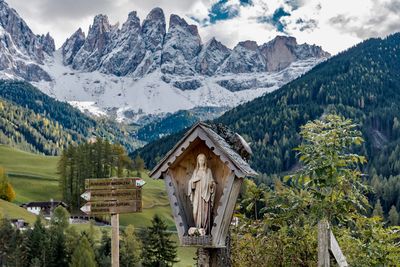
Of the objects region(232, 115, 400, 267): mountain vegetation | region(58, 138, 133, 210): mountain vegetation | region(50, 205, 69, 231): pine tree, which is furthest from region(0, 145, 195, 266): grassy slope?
region(232, 115, 400, 267): mountain vegetation

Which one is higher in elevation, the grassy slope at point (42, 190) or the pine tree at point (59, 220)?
the grassy slope at point (42, 190)

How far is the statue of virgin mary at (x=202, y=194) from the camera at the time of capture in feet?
31.1

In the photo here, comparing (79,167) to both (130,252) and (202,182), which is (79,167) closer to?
(130,252)

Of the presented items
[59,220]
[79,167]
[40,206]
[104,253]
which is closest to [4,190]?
[40,206]

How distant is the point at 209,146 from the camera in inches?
374

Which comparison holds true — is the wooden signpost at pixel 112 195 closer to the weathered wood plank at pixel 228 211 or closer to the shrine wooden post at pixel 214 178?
the shrine wooden post at pixel 214 178

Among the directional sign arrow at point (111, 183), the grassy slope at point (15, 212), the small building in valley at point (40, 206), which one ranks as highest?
the small building in valley at point (40, 206)

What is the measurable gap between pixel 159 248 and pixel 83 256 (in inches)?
397

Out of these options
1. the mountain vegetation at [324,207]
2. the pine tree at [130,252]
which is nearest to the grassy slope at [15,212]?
the pine tree at [130,252]

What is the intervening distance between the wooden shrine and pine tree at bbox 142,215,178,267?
58.0m

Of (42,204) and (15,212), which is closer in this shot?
(15,212)

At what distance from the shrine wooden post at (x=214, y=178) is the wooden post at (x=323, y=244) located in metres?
1.61

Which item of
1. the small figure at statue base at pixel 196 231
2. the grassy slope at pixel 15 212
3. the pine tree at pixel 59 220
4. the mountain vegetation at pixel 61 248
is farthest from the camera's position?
the grassy slope at pixel 15 212

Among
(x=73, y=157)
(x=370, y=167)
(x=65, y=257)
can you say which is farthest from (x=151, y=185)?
(x=65, y=257)
